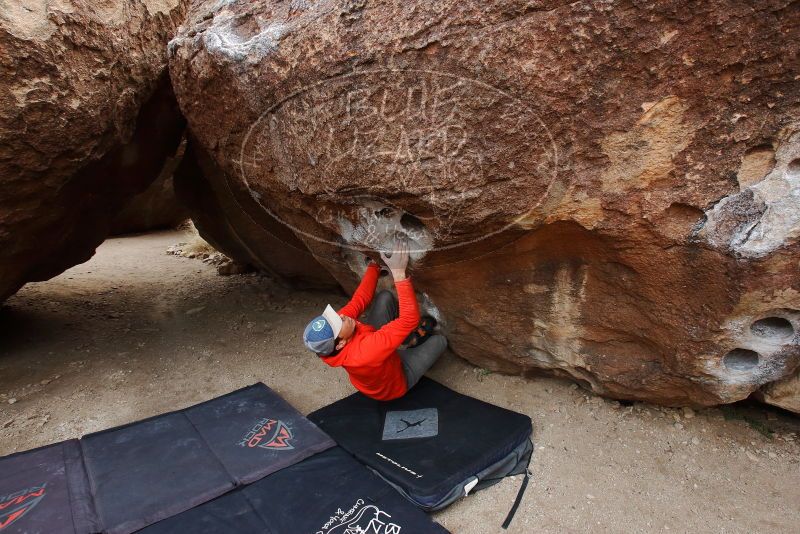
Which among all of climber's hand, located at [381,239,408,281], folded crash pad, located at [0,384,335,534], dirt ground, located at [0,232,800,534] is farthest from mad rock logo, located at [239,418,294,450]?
climber's hand, located at [381,239,408,281]

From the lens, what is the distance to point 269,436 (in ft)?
8.22

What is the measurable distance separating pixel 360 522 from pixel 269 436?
2.46ft

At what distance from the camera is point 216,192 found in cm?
411

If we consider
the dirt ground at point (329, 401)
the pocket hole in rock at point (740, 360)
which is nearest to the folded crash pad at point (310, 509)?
the dirt ground at point (329, 401)

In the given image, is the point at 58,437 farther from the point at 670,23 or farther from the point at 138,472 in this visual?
the point at 670,23

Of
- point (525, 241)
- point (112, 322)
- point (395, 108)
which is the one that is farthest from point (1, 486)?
point (525, 241)

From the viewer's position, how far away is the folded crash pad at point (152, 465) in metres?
2.03

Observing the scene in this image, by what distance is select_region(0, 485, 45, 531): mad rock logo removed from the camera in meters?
1.99

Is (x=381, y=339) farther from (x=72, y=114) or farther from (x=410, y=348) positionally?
(x=72, y=114)

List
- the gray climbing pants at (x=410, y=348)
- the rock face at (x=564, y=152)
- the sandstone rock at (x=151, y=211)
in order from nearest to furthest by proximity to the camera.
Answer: the rock face at (x=564, y=152) → the gray climbing pants at (x=410, y=348) → the sandstone rock at (x=151, y=211)

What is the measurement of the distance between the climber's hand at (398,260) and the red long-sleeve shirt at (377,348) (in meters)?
0.05

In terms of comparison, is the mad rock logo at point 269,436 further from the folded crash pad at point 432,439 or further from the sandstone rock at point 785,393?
the sandstone rock at point 785,393

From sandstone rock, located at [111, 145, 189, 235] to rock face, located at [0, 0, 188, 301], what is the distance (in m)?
4.87

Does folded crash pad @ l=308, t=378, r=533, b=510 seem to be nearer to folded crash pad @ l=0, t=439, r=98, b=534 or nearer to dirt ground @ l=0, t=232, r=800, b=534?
dirt ground @ l=0, t=232, r=800, b=534
